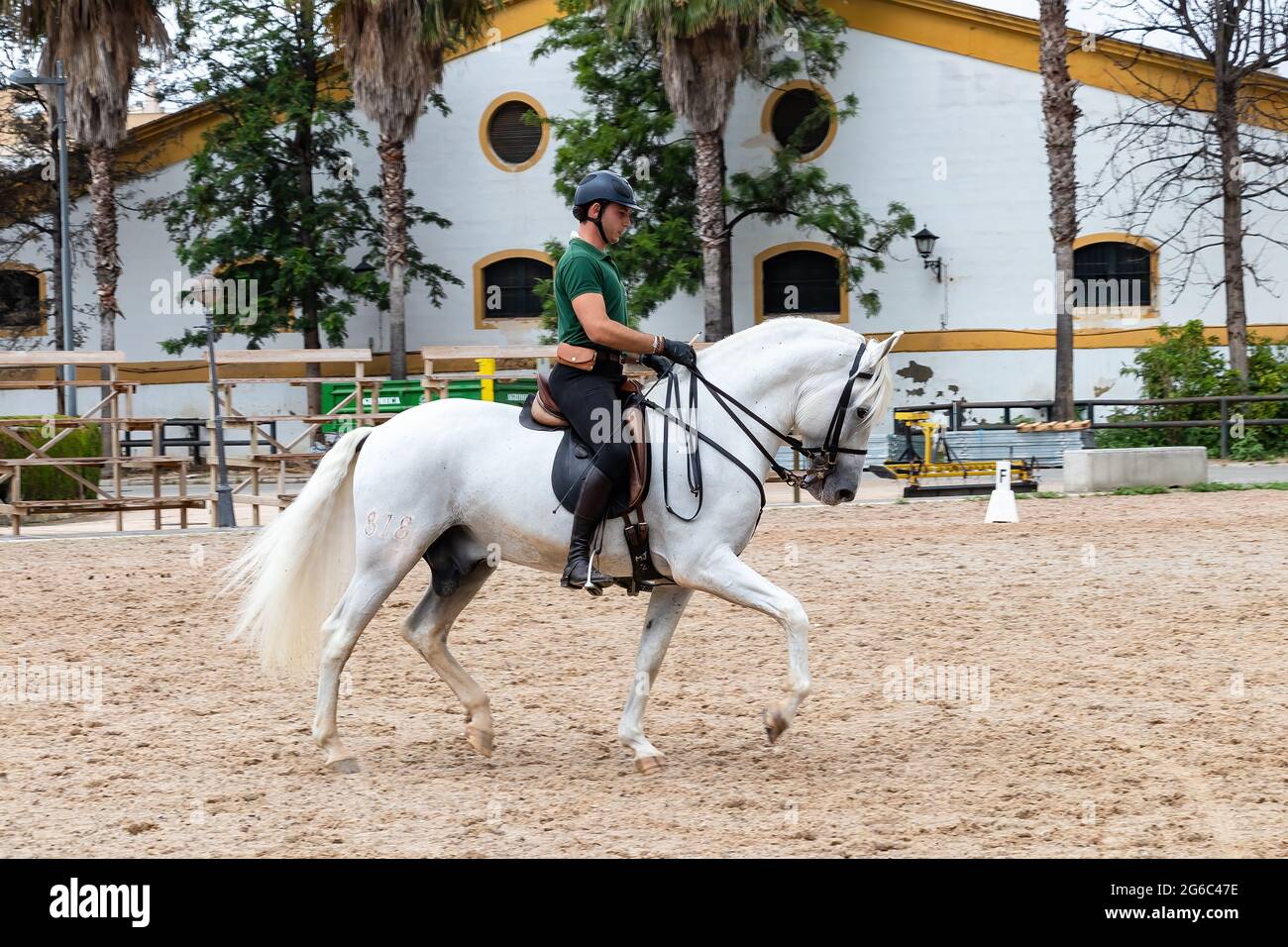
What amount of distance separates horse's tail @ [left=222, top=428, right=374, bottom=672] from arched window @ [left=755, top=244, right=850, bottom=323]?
77.5 ft

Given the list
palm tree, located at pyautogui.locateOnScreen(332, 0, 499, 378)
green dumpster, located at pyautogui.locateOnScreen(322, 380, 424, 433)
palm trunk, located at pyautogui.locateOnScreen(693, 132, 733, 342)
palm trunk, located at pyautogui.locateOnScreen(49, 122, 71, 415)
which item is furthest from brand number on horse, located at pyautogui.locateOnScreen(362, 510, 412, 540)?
palm trunk, located at pyautogui.locateOnScreen(49, 122, 71, 415)

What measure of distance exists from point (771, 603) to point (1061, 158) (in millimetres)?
18179

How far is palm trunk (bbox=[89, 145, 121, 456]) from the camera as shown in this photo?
28531mm

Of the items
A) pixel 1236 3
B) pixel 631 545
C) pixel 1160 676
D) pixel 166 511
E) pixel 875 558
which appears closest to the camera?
pixel 631 545

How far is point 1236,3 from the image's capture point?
26516mm

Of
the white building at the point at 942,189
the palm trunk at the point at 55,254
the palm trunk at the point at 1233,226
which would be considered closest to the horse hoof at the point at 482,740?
the palm trunk at the point at 1233,226

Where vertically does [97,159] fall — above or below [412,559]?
above

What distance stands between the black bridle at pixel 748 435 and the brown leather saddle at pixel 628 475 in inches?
4.7

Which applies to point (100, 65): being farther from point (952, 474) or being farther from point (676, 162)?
point (952, 474)

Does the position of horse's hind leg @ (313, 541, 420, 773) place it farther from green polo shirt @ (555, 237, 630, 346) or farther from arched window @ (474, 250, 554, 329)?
arched window @ (474, 250, 554, 329)

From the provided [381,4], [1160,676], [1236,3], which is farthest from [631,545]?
[1236,3]

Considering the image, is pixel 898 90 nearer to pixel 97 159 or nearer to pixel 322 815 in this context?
pixel 97 159

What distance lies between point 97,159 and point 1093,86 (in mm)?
21002

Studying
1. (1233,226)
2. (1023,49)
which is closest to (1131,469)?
(1233,226)
